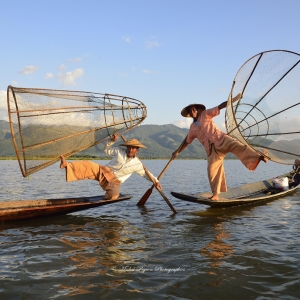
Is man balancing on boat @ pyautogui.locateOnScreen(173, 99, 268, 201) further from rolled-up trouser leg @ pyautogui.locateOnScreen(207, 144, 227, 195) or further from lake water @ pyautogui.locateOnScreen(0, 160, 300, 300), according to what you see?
lake water @ pyautogui.locateOnScreen(0, 160, 300, 300)

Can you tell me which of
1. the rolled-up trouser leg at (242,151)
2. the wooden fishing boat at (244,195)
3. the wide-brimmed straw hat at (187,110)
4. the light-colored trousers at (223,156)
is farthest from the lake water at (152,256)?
the wide-brimmed straw hat at (187,110)

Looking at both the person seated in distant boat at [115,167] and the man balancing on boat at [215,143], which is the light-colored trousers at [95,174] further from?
the man balancing on boat at [215,143]

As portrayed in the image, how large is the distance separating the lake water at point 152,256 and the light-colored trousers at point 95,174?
726 mm

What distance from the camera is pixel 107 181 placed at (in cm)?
754

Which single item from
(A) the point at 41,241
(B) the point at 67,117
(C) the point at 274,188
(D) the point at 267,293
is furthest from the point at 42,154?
(C) the point at 274,188

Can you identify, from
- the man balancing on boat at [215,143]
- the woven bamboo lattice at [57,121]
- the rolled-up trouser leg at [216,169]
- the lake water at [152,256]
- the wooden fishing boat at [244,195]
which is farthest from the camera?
the wooden fishing boat at [244,195]

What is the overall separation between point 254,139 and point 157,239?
12.4 ft

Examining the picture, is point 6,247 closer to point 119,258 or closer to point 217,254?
point 119,258

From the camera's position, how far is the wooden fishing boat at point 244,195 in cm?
809

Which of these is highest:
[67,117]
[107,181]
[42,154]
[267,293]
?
[67,117]

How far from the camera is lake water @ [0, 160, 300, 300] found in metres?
3.84

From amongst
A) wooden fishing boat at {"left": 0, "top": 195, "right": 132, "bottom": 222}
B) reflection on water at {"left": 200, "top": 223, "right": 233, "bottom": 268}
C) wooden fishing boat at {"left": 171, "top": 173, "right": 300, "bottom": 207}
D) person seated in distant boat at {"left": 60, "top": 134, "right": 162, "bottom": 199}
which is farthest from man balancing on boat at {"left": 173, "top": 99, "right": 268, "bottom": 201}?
wooden fishing boat at {"left": 0, "top": 195, "right": 132, "bottom": 222}

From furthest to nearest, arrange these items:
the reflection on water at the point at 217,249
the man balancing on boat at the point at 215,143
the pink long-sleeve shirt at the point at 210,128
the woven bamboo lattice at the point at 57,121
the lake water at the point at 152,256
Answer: the pink long-sleeve shirt at the point at 210,128, the man balancing on boat at the point at 215,143, the woven bamboo lattice at the point at 57,121, the reflection on water at the point at 217,249, the lake water at the point at 152,256

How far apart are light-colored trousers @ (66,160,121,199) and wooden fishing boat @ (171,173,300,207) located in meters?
1.56
